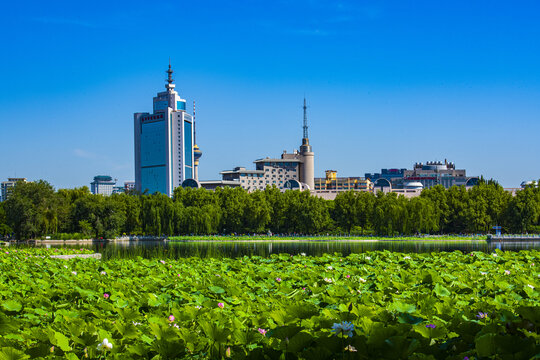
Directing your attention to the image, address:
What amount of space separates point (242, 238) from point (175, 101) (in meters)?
81.0

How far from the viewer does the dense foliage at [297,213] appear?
49.5 metres

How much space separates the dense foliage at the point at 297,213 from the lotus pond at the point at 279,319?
143 ft

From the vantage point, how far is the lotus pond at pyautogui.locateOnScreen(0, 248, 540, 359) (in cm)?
303

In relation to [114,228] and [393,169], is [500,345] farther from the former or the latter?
[393,169]

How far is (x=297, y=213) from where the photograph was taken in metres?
56.7

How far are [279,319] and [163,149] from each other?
11364cm

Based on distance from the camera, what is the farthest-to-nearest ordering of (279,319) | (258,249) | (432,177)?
(432,177), (258,249), (279,319)

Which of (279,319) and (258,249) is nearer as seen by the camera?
(279,319)

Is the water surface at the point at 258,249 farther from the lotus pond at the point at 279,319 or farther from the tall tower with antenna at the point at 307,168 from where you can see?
the tall tower with antenna at the point at 307,168

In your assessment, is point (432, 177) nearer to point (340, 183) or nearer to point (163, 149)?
point (340, 183)

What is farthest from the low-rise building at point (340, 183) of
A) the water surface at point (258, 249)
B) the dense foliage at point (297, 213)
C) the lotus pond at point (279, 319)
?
the lotus pond at point (279, 319)

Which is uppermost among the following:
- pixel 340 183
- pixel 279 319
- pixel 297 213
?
pixel 340 183

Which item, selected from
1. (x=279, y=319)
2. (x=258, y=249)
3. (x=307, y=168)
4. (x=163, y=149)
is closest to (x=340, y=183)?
(x=307, y=168)

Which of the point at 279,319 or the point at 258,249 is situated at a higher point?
the point at 279,319
